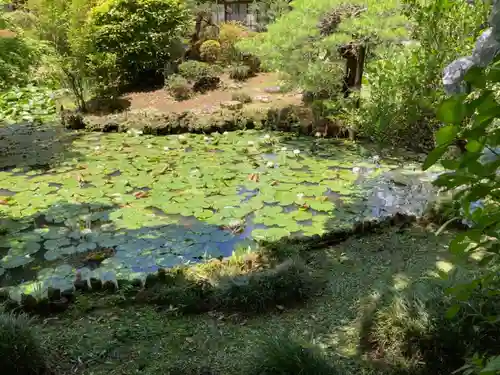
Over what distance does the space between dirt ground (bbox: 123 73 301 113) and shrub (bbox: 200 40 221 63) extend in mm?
1433

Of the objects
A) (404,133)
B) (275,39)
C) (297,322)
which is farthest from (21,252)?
(275,39)

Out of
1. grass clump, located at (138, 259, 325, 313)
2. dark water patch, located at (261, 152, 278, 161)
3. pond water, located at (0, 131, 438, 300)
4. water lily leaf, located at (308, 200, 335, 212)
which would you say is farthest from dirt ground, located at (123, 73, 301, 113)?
grass clump, located at (138, 259, 325, 313)

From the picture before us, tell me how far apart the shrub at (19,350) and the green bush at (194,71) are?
9.21 m

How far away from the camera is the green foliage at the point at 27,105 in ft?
32.4

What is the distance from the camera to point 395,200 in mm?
5668

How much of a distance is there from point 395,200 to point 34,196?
A: 177 inches

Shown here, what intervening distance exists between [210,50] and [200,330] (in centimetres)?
1082

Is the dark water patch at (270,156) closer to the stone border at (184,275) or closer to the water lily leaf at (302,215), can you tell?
the water lily leaf at (302,215)

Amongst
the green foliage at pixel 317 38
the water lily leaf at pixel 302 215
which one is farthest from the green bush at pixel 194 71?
the water lily leaf at pixel 302 215

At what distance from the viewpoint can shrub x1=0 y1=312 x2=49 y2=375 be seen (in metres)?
2.47

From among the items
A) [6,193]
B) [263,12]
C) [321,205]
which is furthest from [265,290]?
[263,12]

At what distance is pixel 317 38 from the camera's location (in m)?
7.87

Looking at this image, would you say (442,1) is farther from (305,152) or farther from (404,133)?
(305,152)

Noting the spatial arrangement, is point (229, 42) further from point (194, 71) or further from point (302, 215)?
point (302, 215)
